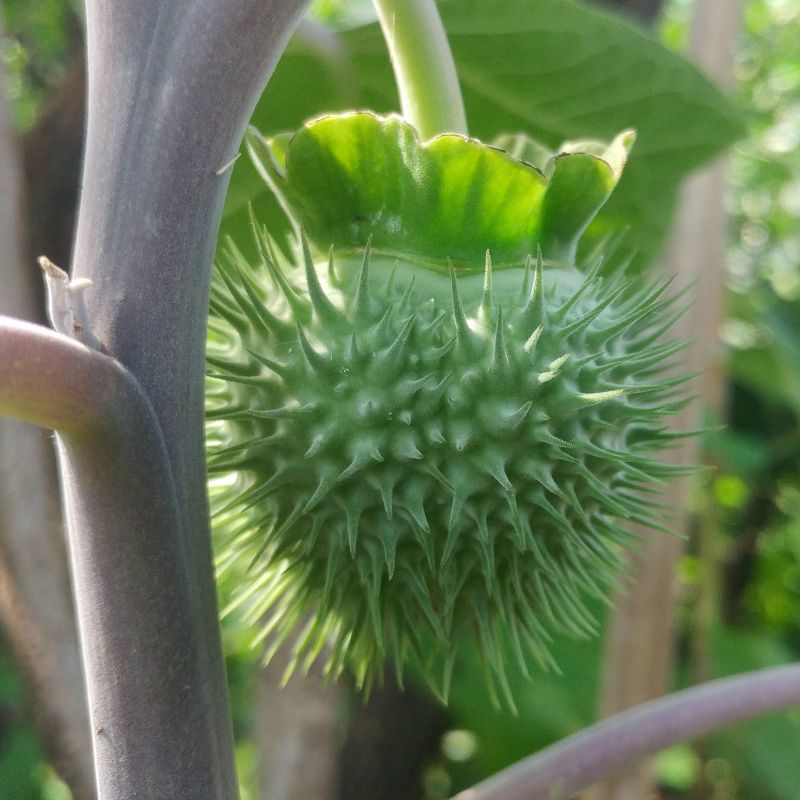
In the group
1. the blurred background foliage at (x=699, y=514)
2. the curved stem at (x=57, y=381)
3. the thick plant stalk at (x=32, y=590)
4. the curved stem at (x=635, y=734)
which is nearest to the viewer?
the curved stem at (x=57, y=381)

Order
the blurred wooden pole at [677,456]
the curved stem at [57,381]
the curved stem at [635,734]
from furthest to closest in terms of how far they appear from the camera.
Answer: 1. the blurred wooden pole at [677,456]
2. the curved stem at [635,734]
3. the curved stem at [57,381]

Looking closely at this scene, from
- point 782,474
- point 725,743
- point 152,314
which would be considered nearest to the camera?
point 152,314

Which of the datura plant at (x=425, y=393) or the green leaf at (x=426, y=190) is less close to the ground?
the green leaf at (x=426, y=190)

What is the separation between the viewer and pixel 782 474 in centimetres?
259

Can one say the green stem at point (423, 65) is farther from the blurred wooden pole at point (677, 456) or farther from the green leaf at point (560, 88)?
the blurred wooden pole at point (677, 456)

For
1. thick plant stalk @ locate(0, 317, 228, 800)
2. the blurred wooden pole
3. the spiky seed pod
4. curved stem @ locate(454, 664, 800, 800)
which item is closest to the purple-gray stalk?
thick plant stalk @ locate(0, 317, 228, 800)

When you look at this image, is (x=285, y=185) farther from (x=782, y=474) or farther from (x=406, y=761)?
(x=782, y=474)

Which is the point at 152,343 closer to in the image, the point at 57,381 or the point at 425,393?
the point at 57,381

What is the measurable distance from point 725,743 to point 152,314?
1856mm

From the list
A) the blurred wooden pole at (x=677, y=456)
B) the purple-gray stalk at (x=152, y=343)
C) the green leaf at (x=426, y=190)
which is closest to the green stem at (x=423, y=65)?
the green leaf at (x=426, y=190)

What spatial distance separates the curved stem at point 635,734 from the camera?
751 mm

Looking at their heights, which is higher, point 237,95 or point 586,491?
point 237,95

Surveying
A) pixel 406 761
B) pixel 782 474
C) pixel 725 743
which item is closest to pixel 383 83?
pixel 406 761

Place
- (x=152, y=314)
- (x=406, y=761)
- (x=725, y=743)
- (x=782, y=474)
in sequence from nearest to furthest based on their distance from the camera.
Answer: (x=152, y=314) → (x=406, y=761) → (x=725, y=743) → (x=782, y=474)
